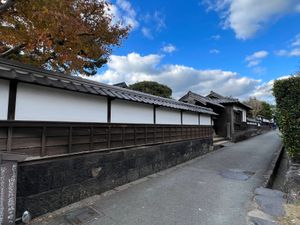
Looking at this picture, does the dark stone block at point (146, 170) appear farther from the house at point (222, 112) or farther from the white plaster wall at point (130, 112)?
the house at point (222, 112)

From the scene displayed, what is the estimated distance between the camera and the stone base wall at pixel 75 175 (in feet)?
14.6

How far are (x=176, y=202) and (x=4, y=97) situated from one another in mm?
4576

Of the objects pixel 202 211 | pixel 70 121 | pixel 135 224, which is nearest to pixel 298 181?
pixel 202 211

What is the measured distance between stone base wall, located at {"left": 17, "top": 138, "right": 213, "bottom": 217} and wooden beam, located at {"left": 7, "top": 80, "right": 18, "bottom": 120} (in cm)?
101

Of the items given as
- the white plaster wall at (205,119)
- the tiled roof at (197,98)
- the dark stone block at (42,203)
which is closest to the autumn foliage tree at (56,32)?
the dark stone block at (42,203)

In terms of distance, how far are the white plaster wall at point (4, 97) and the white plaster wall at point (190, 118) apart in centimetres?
931

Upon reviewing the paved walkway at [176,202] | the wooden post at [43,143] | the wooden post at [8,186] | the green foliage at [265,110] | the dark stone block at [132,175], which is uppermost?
the green foliage at [265,110]

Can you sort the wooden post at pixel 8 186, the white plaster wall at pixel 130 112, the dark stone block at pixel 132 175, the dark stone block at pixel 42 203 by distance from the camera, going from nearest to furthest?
the wooden post at pixel 8 186 < the dark stone block at pixel 42 203 < the white plaster wall at pixel 130 112 < the dark stone block at pixel 132 175

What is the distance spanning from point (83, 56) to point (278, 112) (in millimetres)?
9712

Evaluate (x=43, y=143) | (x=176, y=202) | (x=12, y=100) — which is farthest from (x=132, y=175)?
(x=12, y=100)

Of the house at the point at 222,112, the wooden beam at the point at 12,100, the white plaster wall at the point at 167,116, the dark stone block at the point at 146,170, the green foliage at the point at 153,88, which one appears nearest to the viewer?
the wooden beam at the point at 12,100

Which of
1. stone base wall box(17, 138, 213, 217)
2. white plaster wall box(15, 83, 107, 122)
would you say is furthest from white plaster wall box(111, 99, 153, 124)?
stone base wall box(17, 138, 213, 217)

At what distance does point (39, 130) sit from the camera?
471 cm

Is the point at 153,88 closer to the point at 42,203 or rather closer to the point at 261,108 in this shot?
the point at 42,203
